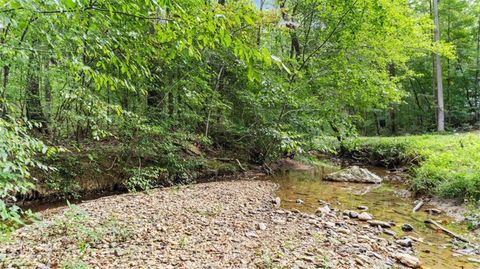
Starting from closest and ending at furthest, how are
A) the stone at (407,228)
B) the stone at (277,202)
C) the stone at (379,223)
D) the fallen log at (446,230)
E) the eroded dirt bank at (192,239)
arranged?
the eroded dirt bank at (192,239), the fallen log at (446,230), the stone at (407,228), the stone at (379,223), the stone at (277,202)

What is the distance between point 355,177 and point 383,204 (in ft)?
8.86

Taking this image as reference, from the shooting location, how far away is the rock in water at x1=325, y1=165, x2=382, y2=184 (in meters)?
9.17

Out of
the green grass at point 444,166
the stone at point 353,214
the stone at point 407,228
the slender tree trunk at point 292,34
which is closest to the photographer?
the stone at point 407,228

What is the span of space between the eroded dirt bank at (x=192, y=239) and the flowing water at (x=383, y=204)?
1.43 ft

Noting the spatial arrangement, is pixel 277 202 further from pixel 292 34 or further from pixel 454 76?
pixel 454 76

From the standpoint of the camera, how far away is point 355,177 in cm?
938

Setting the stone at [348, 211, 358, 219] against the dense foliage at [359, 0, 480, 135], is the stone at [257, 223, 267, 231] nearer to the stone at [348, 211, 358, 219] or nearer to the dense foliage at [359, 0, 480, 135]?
the stone at [348, 211, 358, 219]

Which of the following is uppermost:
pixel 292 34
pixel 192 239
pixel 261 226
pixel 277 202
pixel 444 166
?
pixel 292 34

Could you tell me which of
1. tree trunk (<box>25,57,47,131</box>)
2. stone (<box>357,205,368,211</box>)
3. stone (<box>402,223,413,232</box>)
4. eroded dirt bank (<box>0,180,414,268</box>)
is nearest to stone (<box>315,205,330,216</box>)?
eroded dirt bank (<box>0,180,414,268</box>)

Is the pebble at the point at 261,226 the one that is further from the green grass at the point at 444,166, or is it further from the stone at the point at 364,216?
the green grass at the point at 444,166

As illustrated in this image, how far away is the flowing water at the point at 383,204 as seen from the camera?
160 inches

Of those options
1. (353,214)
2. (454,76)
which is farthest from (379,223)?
(454,76)

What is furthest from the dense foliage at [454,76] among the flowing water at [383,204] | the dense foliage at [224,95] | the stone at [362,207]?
the stone at [362,207]

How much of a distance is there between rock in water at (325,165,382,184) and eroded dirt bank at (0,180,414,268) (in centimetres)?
384
